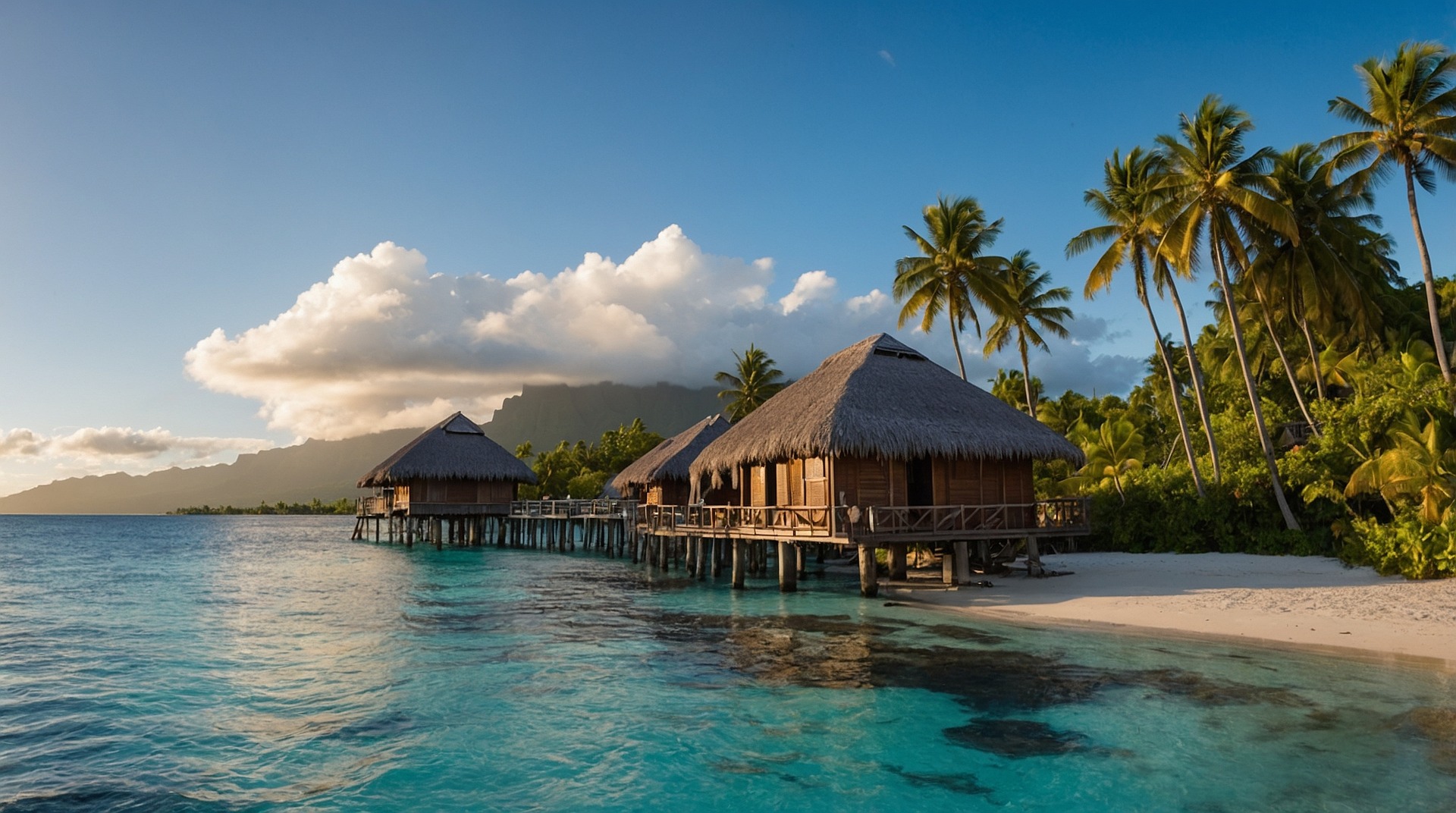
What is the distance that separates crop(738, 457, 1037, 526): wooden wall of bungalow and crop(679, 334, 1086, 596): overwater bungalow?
0.08 feet

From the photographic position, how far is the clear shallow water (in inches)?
307

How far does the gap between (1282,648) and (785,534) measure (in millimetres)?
9048

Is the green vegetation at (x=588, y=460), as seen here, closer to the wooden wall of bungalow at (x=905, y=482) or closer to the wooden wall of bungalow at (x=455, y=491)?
the wooden wall of bungalow at (x=455, y=491)

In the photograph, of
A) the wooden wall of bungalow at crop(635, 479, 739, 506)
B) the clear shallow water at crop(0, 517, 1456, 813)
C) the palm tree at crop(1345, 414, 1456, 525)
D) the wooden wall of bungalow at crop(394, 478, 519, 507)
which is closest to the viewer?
the clear shallow water at crop(0, 517, 1456, 813)

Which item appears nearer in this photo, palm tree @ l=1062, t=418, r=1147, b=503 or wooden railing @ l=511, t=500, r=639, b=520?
palm tree @ l=1062, t=418, r=1147, b=503

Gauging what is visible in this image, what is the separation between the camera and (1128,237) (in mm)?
24609

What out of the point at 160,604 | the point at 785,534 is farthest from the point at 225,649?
the point at 785,534

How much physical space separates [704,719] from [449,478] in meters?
34.6

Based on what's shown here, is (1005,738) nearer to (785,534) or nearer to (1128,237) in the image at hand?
(785,534)

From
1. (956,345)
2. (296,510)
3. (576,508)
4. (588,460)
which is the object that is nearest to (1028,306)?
(956,345)

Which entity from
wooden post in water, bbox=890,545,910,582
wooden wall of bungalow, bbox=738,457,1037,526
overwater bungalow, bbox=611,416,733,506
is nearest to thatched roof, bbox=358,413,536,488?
overwater bungalow, bbox=611,416,733,506

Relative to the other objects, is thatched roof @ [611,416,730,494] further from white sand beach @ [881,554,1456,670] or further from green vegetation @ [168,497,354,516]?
green vegetation @ [168,497,354,516]

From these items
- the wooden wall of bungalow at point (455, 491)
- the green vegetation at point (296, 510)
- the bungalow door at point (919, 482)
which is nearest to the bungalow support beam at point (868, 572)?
the bungalow door at point (919, 482)

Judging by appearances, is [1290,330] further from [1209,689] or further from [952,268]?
[1209,689]
